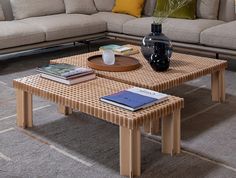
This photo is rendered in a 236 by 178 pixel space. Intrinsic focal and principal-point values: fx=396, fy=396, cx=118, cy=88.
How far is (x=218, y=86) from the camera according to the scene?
3166 mm

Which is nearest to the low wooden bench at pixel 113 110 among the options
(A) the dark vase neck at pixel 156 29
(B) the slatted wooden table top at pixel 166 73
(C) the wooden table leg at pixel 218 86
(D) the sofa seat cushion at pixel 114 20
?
(B) the slatted wooden table top at pixel 166 73

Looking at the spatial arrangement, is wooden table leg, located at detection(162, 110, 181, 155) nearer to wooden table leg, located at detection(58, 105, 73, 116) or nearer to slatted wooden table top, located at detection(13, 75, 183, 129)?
slatted wooden table top, located at detection(13, 75, 183, 129)

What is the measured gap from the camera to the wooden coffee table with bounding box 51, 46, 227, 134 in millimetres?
2588

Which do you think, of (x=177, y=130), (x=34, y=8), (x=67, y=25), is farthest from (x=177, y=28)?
(x=177, y=130)

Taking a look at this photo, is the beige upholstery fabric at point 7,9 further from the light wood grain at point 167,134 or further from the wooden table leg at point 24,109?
the light wood grain at point 167,134

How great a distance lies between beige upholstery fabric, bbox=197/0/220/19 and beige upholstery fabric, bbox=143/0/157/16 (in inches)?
25.2

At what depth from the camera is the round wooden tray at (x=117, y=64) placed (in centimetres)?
281

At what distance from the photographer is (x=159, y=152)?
233 centimetres

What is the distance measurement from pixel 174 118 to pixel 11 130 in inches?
43.9

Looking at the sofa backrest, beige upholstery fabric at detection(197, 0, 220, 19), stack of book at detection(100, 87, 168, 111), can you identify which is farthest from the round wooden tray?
the sofa backrest

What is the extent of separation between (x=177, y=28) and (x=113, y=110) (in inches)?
88.0

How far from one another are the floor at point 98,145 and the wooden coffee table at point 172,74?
0.43ft

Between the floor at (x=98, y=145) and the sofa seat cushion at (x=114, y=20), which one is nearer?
the floor at (x=98, y=145)

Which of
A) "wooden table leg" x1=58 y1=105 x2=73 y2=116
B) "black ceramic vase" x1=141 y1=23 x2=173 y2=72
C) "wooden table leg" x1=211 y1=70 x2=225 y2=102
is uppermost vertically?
"black ceramic vase" x1=141 y1=23 x2=173 y2=72
